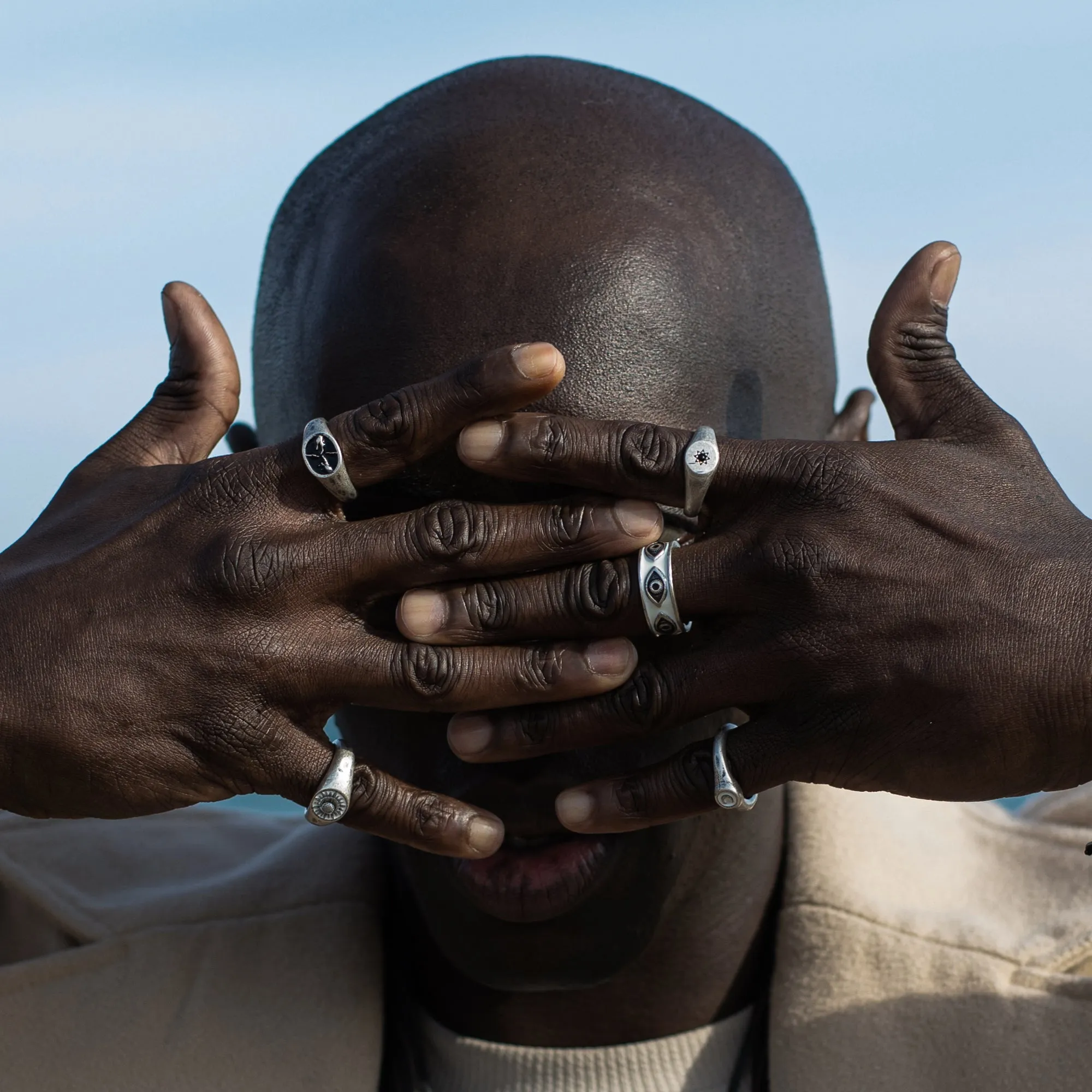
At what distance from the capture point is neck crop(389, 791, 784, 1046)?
2.54m

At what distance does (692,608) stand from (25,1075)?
1497 millimetres

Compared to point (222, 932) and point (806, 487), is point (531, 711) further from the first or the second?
point (222, 932)

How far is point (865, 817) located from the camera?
2791mm

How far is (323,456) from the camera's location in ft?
6.39

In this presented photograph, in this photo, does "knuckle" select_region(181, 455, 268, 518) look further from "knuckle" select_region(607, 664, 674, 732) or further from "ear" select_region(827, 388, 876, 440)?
"ear" select_region(827, 388, 876, 440)

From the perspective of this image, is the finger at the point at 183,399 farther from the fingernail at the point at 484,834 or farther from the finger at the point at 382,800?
the fingernail at the point at 484,834

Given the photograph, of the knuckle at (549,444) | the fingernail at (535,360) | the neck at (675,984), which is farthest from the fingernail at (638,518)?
the neck at (675,984)

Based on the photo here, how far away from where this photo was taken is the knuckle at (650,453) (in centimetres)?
191

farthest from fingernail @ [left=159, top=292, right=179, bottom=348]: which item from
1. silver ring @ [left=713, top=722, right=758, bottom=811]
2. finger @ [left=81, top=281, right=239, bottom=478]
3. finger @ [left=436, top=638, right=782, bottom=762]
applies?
silver ring @ [left=713, top=722, right=758, bottom=811]

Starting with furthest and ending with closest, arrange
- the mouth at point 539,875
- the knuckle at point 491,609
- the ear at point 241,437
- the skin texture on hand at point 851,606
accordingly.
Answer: the ear at point 241,437 → the mouth at point 539,875 → the knuckle at point 491,609 → the skin texture on hand at point 851,606

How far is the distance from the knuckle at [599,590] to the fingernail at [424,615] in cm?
18

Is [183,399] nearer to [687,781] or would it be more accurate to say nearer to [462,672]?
[462,672]

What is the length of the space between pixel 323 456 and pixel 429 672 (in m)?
0.33

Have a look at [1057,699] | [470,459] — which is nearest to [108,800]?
[470,459]
